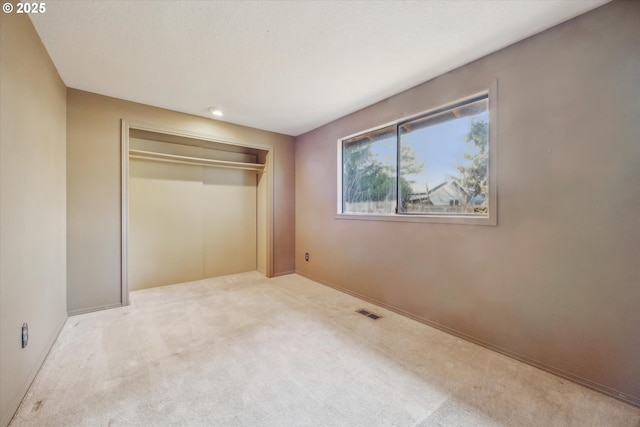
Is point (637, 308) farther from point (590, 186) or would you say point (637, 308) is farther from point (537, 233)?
point (590, 186)

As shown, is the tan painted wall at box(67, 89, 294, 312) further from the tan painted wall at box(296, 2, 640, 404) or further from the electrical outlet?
the tan painted wall at box(296, 2, 640, 404)

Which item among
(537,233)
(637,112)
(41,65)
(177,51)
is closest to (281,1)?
(177,51)

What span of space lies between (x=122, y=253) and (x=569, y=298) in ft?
13.6

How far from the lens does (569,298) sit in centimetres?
171

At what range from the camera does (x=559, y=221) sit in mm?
1741

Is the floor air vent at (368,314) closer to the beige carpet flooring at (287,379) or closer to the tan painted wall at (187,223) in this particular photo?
the beige carpet flooring at (287,379)

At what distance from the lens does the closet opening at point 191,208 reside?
3535 millimetres

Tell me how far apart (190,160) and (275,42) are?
2451mm

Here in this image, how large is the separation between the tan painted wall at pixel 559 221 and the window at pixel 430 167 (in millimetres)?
156

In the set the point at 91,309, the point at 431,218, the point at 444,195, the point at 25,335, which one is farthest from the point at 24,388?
the point at 444,195

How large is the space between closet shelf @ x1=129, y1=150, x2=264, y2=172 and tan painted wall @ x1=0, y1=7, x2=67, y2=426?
3.38 feet

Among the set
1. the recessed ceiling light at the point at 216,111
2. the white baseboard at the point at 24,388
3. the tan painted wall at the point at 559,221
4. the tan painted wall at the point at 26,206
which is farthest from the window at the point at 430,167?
the white baseboard at the point at 24,388

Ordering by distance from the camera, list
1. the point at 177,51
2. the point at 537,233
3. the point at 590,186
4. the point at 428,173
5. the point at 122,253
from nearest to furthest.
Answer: the point at 590,186 < the point at 537,233 < the point at 177,51 < the point at 428,173 < the point at 122,253

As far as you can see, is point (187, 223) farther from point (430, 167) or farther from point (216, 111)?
point (430, 167)
